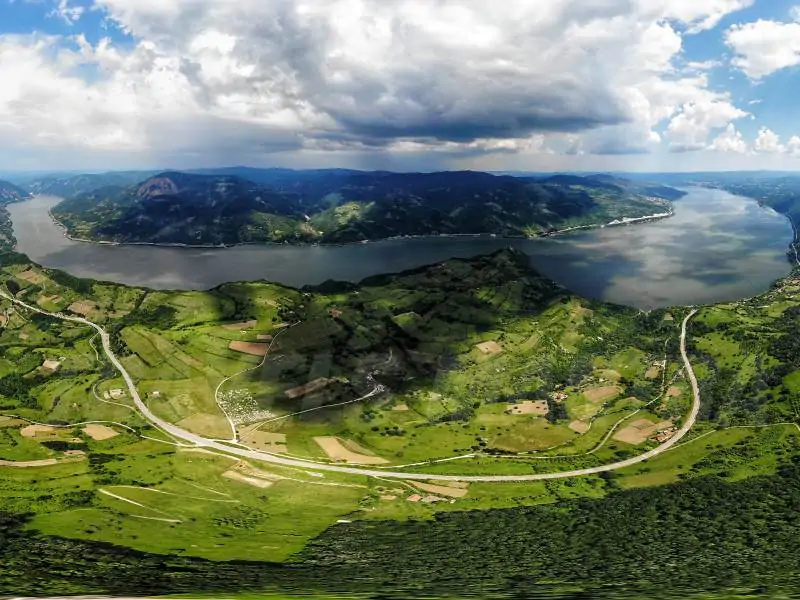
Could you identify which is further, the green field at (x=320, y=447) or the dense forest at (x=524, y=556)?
the green field at (x=320, y=447)

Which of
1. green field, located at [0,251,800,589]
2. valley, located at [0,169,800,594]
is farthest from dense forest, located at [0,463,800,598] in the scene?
green field, located at [0,251,800,589]

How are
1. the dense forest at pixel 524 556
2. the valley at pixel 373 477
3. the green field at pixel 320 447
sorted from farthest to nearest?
the green field at pixel 320 447
the valley at pixel 373 477
the dense forest at pixel 524 556

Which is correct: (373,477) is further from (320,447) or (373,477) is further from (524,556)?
(524,556)

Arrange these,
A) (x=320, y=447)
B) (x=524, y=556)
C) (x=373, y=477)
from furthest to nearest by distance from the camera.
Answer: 1. (x=320, y=447)
2. (x=373, y=477)
3. (x=524, y=556)

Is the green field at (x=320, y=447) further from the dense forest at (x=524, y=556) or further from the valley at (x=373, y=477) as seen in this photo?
the dense forest at (x=524, y=556)

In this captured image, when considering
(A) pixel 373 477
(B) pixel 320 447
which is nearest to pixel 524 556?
(A) pixel 373 477

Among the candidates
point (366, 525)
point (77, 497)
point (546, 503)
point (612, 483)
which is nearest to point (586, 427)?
point (612, 483)

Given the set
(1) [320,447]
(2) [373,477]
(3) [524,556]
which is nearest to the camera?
(3) [524,556]

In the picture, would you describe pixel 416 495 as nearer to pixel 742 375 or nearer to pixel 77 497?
pixel 77 497

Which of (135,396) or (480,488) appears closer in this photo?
(480,488)

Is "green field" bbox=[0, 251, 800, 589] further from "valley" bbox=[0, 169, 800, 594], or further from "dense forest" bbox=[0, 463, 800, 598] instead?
A: "dense forest" bbox=[0, 463, 800, 598]

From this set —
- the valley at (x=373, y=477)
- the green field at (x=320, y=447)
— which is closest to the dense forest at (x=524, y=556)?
the valley at (x=373, y=477)
